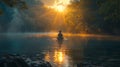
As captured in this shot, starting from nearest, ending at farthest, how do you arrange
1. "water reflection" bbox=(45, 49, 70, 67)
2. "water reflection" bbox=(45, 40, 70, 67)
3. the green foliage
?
"water reflection" bbox=(45, 49, 70, 67) → "water reflection" bbox=(45, 40, 70, 67) → the green foliage

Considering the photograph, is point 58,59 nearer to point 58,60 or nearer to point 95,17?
point 58,60

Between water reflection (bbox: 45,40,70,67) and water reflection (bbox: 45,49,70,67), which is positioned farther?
water reflection (bbox: 45,40,70,67)

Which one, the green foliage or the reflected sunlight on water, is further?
the green foliage

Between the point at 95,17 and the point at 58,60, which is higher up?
the point at 95,17

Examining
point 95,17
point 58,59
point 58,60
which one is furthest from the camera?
point 95,17

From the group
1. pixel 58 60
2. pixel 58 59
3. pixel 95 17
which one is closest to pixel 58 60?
pixel 58 60

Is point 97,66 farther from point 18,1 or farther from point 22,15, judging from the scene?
point 22,15

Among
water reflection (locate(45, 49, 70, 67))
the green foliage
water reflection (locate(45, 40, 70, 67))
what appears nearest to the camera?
water reflection (locate(45, 49, 70, 67))

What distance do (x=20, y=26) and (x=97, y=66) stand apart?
160818 mm

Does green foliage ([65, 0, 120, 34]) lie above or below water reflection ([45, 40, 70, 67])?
above

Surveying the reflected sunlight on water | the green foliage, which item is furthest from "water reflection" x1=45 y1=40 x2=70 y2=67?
the green foliage

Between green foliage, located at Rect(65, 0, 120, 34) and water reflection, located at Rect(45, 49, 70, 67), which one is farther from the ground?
green foliage, located at Rect(65, 0, 120, 34)

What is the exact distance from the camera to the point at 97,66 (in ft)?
102

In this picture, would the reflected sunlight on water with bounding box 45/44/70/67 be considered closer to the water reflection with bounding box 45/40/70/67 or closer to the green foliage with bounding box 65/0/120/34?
the water reflection with bounding box 45/40/70/67
